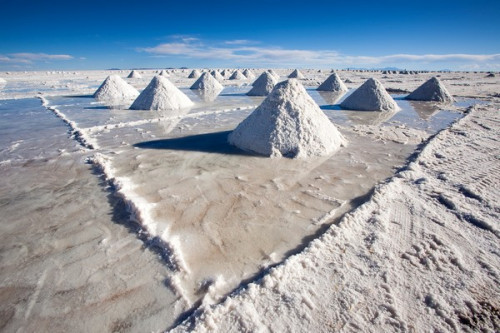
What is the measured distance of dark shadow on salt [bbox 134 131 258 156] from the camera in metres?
4.62

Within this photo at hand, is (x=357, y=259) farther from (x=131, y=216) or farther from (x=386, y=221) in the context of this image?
(x=131, y=216)

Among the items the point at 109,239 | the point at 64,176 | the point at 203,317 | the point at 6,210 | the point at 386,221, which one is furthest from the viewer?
the point at 64,176

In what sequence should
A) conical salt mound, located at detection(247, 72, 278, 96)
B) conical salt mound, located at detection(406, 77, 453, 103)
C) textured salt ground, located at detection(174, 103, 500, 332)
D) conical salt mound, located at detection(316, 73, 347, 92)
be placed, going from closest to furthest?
textured salt ground, located at detection(174, 103, 500, 332) → conical salt mound, located at detection(406, 77, 453, 103) → conical salt mound, located at detection(247, 72, 278, 96) → conical salt mound, located at detection(316, 73, 347, 92)

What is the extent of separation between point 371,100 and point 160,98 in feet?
23.3

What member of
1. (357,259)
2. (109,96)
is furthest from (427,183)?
(109,96)

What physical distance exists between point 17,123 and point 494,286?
982cm

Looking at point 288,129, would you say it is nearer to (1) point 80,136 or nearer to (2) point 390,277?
(2) point 390,277

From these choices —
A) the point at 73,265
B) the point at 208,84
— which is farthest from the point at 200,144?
the point at 208,84

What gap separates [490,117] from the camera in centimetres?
750

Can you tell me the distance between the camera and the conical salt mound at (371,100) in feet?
29.0

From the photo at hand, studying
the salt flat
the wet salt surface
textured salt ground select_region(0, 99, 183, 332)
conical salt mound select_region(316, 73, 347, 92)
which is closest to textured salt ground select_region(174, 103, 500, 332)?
the salt flat

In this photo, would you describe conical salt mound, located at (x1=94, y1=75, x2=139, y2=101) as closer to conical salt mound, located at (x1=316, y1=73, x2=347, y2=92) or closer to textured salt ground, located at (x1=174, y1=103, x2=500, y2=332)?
conical salt mound, located at (x1=316, y1=73, x2=347, y2=92)

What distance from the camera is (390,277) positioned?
180 cm

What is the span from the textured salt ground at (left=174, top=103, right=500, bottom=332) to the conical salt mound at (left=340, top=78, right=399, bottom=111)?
6437mm
